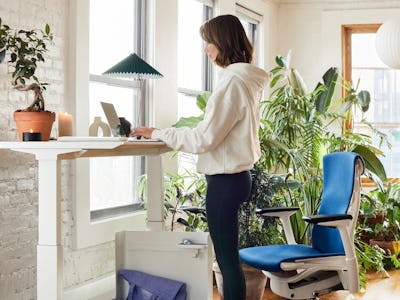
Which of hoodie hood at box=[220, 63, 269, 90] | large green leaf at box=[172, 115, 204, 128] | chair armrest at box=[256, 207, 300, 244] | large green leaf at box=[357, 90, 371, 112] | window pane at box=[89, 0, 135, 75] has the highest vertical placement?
window pane at box=[89, 0, 135, 75]

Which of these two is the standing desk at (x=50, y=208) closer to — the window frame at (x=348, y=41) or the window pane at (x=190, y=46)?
the window pane at (x=190, y=46)

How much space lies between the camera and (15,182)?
3648mm

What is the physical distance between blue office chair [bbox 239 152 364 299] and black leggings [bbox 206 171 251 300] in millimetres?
529

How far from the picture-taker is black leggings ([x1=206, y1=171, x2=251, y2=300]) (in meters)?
3.29

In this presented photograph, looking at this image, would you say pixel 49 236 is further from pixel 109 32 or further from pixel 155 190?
pixel 109 32

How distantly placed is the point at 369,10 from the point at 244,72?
4.32 m

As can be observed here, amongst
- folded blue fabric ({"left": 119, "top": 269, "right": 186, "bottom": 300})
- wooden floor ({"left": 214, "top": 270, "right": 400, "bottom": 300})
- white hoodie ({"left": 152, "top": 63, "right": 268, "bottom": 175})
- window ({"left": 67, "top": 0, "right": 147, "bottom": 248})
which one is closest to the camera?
white hoodie ({"left": 152, "top": 63, "right": 268, "bottom": 175})

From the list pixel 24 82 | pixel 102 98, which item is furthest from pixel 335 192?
pixel 24 82

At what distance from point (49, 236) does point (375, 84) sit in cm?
500

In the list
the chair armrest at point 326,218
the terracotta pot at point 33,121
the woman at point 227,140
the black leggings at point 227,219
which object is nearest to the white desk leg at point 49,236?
the terracotta pot at point 33,121

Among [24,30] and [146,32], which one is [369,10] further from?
[24,30]

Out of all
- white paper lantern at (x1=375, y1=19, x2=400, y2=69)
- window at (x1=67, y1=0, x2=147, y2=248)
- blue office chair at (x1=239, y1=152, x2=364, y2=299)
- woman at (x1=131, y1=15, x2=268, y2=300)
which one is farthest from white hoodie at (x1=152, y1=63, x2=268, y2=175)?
white paper lantern at (x1=375, y1=19, x2=400, y2=69)

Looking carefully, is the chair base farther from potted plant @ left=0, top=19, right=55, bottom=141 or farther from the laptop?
potted plant @ left=0, top=19, right=55, bottom=141

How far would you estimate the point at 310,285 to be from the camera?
3877 mm
